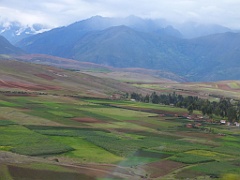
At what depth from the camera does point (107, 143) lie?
2280 inches

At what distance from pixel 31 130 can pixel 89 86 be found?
105406mm

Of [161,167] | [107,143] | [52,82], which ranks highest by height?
[52,82]

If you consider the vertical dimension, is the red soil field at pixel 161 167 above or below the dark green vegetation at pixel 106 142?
below

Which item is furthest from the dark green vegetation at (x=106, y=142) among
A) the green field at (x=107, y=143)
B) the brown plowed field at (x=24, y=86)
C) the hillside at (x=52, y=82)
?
the hillside at (x=52, y=82)

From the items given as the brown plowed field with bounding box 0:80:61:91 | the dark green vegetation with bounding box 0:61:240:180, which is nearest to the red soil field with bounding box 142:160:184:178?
the dark green vegetation with bounding box 0:61:240:180

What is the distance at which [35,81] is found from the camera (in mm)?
151625

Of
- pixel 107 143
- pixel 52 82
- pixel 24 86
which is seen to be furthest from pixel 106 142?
pixel 52 82

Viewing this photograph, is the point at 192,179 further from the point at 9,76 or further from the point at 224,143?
the point at 9,76

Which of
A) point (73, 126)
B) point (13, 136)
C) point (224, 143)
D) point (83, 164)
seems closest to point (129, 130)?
point (73, 126)

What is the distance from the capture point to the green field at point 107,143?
44969mm

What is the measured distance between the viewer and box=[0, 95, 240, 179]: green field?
45.0m

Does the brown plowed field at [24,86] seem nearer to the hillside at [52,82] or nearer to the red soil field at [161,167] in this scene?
the hillside at [52,82]

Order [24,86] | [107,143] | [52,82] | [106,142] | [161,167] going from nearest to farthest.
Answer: [161,167]
[107,143]
[106,142]
[24,86]
[52,82]

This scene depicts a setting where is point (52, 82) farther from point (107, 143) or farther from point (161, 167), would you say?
point (161, 167)
